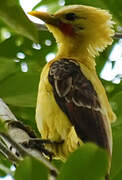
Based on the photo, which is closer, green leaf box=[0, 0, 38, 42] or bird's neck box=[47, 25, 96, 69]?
green leaf box=[0, 0, 38, 42]

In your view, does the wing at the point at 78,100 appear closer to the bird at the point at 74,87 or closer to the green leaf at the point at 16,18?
the bird at the point at 74,87

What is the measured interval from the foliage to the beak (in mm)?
151

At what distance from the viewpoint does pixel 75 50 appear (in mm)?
4480

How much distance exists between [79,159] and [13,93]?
1.38 meters

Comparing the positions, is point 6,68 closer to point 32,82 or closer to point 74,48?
point 32,82

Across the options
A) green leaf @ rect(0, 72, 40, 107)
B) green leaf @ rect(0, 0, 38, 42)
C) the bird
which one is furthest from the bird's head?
green leaf @ rect(0, 0, 38, 42)

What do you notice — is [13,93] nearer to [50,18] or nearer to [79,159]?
[79,159]

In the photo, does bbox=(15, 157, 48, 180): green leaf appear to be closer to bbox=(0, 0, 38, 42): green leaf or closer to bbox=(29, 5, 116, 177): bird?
bbox=(0, 0, 38, 42): green leaf

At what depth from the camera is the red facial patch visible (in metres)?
4.45

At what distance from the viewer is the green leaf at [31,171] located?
3.66 ft

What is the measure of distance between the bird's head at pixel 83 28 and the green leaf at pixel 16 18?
3.02 meters

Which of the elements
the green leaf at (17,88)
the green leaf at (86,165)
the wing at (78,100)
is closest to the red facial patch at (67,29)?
the wing at (78,100)

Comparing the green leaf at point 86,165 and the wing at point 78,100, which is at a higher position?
the green leaf at point 86,165

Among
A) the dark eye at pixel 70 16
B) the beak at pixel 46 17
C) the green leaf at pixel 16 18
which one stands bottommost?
the dark eye at pixel 70 16
